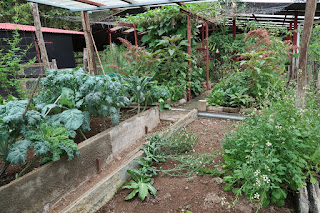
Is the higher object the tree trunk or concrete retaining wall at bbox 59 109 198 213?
the tree trunk

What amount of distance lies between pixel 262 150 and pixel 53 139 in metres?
2.06

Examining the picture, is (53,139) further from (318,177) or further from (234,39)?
(234,39)

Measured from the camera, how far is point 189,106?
568 centimetres

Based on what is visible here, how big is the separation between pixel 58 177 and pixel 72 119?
0.68 meters

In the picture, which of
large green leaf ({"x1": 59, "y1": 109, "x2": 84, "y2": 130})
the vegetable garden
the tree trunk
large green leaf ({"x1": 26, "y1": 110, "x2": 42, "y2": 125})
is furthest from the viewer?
the tree trunk

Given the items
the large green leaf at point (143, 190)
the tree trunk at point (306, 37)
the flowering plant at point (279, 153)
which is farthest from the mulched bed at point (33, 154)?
the tree trunk at point (306, 37)

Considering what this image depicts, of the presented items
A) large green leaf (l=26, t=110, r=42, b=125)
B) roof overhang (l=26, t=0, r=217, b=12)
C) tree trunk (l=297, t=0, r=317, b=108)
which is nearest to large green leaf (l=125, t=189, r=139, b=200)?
large green leaf (l=26, t=110, r=42, b=125)

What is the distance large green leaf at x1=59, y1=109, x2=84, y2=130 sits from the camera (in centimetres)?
252

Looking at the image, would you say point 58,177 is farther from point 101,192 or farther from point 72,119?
point 72,119

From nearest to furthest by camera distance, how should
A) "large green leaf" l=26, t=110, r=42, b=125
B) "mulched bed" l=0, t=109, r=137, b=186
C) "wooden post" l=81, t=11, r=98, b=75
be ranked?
1. "large green leaf" l=26, t=110, r=42, b=125
2. "mulched bed" l=0, t=109, r=137, b=186
3. "wooden post" l=81, t=11, r=98, b=75

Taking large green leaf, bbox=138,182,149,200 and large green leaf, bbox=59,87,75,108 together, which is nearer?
large green leaf, bbox=138,182,149,200

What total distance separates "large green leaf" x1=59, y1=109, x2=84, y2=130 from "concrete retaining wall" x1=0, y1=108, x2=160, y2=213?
252 millimetres

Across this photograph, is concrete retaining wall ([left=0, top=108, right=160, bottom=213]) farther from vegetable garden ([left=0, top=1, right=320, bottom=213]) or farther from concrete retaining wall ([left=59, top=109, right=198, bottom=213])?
concrete retaining wall ([left=59, top=109, right=198, bottom=213])

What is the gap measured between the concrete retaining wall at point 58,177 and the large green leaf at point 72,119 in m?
0.25
